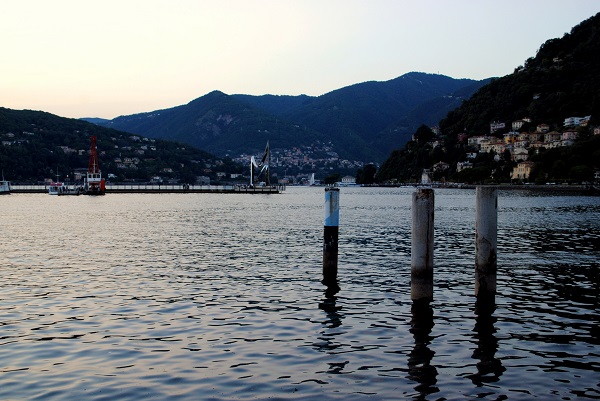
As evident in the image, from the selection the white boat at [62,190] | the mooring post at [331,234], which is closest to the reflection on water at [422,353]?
the mooring post at [331,234]

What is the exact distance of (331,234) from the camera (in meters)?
22.1

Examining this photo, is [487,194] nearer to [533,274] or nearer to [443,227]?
[533,274]

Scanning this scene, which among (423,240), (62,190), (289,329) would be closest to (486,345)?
(423,240)

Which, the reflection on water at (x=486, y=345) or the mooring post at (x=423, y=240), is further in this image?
the mooring post at (x=423, y=240)

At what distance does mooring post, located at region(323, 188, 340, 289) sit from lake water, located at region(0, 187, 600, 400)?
2.30 ft

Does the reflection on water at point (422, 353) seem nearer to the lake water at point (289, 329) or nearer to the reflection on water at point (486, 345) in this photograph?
the lake water at point (289, 329)

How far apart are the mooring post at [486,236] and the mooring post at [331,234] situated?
5182 mm

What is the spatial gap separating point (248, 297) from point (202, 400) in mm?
9443

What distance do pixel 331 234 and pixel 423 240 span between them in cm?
527

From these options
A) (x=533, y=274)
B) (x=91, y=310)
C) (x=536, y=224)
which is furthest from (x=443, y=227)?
(x=91, y=310)

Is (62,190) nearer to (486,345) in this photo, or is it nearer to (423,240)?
(423,240)

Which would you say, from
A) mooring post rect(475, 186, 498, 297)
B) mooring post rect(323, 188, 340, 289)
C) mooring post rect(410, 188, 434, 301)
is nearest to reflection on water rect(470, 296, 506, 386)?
mooring post rect(475, 186, 498, 297)

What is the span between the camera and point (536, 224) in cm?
5262

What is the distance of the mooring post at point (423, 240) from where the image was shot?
17094 mm
